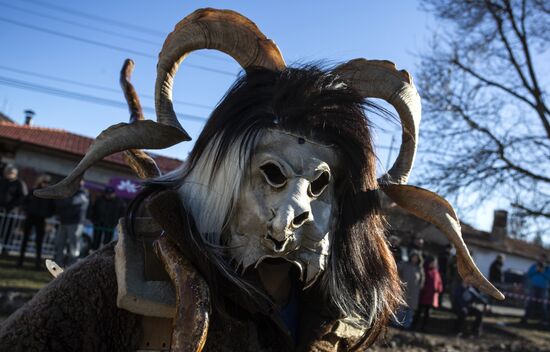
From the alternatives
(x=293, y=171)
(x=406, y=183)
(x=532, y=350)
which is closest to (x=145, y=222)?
(x=293, y=171)

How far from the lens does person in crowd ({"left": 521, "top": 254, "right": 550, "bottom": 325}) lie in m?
13.1

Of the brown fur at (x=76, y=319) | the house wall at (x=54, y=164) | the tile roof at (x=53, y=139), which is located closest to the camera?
the brown fur at (x=76, y=319)

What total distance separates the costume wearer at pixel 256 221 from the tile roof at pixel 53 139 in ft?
60.9

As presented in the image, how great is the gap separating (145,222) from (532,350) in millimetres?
9602

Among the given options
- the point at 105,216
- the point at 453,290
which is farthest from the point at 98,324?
the point at 453,290

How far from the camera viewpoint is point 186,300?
148 cm

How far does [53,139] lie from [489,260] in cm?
2236

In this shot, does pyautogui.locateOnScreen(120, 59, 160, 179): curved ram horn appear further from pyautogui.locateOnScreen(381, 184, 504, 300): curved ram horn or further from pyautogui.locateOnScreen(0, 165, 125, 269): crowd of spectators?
pyautogui.locateOnScreen(0, 165, 125, 269): crowd of spectators

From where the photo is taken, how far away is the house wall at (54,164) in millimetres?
20734

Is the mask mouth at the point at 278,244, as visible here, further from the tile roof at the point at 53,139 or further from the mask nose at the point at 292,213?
the tile roof at the point at 53,139

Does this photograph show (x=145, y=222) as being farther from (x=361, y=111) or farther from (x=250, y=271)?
(x=361, y=111)

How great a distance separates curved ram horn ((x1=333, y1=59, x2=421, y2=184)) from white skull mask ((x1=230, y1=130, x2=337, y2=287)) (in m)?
0.38

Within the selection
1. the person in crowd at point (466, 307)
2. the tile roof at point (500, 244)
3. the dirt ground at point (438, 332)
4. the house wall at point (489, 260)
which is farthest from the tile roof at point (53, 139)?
the tile roof at point (500, 244)

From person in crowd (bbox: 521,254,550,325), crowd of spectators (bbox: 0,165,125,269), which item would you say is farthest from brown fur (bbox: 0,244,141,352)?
person in crowd (bbox: 521,254,550,325)
